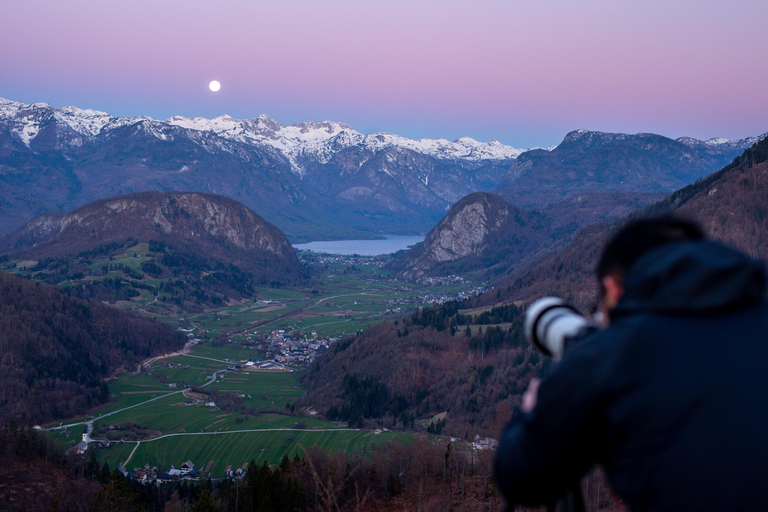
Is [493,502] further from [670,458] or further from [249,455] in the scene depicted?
[249,455]

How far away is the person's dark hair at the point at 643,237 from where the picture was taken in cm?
191

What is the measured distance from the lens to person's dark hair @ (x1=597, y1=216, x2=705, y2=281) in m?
1.91

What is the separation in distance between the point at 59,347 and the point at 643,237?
286 ft

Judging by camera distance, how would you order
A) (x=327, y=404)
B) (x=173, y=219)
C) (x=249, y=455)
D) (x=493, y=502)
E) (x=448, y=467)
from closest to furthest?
1. (x=493, y=502)
2. (x=448, y=467)
3. (x=249, y=455)
4. (x=327, y=404)
5. (x=173, y=219)

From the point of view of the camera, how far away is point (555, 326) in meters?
2.09

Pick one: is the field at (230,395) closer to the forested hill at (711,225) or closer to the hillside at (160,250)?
the hillside at (160,250)

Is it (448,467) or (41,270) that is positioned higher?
(41,270)

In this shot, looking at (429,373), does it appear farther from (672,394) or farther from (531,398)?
(672,394)

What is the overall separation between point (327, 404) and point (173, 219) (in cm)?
13283

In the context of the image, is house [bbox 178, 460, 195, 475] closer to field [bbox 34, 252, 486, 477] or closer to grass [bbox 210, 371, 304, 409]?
field [bbox 34, 252, 486, 477]

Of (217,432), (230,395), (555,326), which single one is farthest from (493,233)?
(555,326)

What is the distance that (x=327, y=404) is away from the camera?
59125 millimetres

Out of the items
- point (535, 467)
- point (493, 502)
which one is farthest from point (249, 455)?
point (535, 467)

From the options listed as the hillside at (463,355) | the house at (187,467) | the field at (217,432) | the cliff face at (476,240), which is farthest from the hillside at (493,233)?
the house at (187,467)
